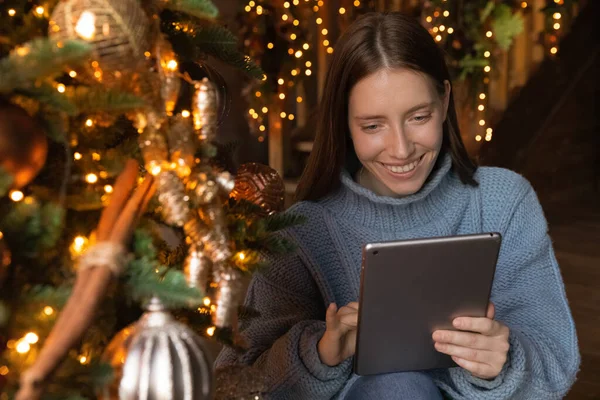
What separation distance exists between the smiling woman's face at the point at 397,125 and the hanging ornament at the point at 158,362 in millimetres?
672

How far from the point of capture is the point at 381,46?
1445mm

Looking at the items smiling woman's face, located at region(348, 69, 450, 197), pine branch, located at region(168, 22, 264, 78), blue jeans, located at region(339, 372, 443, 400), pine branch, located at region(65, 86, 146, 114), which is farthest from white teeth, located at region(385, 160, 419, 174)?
pine branch, located at region(65, 86, 146, 114)

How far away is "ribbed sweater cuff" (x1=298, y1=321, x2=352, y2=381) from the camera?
135 cm

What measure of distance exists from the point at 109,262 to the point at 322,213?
77 cm

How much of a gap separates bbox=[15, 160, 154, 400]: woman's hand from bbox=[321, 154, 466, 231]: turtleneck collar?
2.25 ft

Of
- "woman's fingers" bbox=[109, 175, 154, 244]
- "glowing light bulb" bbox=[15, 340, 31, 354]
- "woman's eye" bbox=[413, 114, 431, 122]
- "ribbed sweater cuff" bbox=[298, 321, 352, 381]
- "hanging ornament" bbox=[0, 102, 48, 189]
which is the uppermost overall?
"hanging ornament" bbox=[0, 102, 48, 189]

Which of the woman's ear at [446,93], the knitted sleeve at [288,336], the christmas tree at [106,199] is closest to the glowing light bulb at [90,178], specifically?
the christmas tree at [106,199]

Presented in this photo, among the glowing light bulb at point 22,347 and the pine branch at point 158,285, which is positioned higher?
the pine branch at point 158,285

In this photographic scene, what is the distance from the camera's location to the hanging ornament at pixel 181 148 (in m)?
0.89

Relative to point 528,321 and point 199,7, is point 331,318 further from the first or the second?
point 199,7

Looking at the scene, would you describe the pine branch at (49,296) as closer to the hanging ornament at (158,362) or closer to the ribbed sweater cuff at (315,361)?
the hanging ornament at (158,362)

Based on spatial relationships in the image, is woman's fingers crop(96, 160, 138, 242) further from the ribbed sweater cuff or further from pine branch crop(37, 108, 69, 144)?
the ribbed sweater cuff

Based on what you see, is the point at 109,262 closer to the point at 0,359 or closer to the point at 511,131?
the point at 0,359

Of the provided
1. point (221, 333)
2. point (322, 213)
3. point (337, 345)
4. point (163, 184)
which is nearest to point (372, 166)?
point (322, 213)
